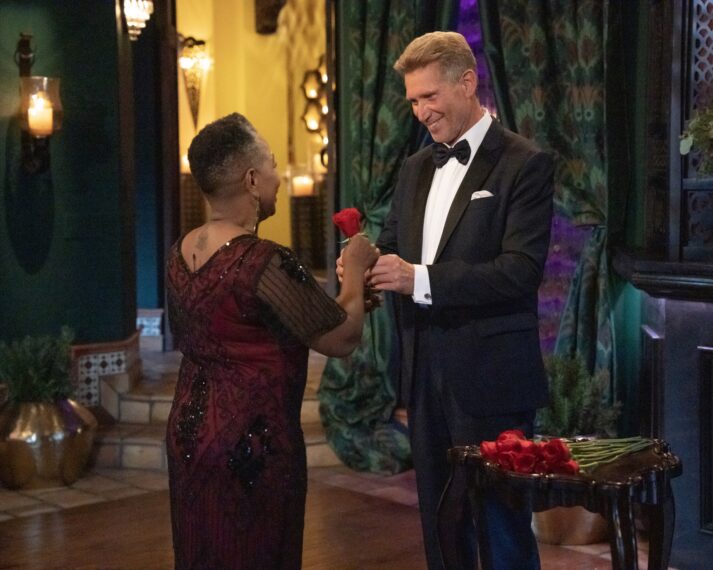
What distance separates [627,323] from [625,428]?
47cm

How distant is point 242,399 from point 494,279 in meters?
0.73

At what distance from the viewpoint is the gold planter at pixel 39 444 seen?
557 centimetres

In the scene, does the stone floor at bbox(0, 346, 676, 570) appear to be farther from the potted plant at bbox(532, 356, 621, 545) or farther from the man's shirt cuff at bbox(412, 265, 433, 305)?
the man's shirt cuff at bbox(412, 265, 433, 305)

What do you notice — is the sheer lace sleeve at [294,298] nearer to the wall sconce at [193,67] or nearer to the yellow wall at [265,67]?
the wall sconce at [193,67]

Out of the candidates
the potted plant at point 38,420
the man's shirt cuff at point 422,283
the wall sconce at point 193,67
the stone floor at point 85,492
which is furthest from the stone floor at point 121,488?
the wall sconce at point 193,67

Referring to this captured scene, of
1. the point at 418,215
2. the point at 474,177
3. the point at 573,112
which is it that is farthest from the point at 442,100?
the point at 573,112

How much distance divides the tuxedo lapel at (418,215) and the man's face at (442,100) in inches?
5.4

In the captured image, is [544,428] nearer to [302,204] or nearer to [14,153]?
[14,153]

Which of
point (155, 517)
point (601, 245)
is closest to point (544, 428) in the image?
point (601, 245)

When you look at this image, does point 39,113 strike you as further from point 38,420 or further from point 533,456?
point 533,456

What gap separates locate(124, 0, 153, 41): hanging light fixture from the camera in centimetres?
658

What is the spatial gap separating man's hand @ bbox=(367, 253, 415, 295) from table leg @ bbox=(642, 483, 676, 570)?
0.81 metres

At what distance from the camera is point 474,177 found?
2994mm

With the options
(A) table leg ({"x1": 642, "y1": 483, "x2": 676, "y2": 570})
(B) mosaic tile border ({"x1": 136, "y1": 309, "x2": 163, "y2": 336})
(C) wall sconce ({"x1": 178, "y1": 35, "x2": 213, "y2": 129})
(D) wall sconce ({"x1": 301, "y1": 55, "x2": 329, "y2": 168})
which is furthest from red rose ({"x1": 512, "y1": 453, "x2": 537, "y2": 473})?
(D) wall sconce ({"x1": 301, "y1": 55, "x2": 329, "y2": 168})
